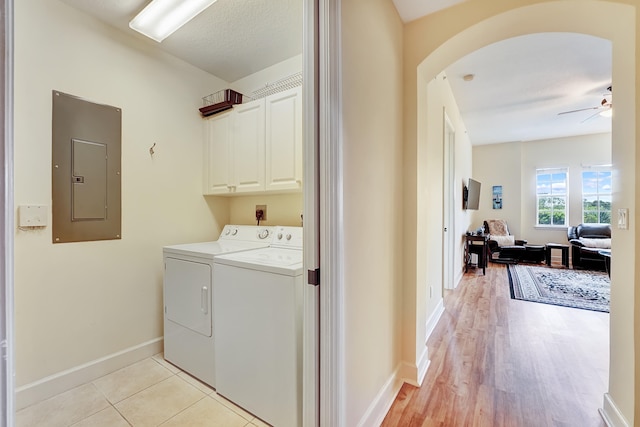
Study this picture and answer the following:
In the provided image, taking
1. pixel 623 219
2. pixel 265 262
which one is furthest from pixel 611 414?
pixel 265 262

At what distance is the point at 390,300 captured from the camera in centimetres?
172

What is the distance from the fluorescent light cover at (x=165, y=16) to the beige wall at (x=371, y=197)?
43.7 inches

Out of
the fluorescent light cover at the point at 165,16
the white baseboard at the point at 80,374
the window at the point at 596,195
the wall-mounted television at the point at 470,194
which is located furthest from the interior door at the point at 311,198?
the window at the point at 596,195

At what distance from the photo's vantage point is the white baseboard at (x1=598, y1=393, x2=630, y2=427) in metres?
1.39

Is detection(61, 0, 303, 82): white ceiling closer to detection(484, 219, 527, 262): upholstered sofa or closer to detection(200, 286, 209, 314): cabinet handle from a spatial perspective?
detection(200, 286, 209, 314): cabinet handle

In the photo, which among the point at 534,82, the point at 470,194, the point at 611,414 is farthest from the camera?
the point at 470,194

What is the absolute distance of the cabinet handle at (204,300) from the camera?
5.90 ft

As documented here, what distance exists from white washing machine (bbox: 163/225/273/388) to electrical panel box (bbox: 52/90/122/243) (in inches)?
20.3

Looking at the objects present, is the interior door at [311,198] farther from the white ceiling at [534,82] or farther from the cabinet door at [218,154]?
the white ceiling at [534,82]

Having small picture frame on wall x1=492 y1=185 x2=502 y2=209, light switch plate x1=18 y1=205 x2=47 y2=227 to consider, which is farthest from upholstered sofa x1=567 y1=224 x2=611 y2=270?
light switch plate x1=18 y1=205 x2=47 y2=227

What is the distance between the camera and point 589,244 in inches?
203

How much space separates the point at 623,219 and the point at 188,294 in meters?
2.63

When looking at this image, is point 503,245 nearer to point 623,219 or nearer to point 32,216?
point 623,219

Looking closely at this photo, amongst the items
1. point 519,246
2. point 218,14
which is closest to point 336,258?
point 218,14
